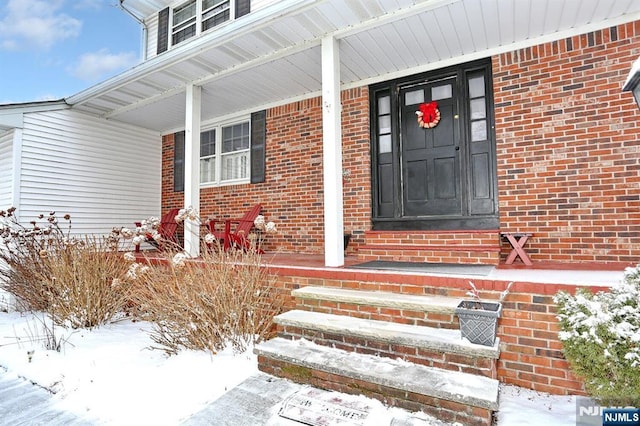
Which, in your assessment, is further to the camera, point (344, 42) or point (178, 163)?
point (178, 163)

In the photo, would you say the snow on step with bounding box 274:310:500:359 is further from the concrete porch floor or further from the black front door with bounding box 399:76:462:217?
the black front door with bounding box 399:76:462:217

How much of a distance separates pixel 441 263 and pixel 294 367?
2.11 metres

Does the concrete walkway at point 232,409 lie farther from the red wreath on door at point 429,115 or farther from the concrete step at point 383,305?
the red wreath on door at point 429,115

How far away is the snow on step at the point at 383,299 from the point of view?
246 centimetres

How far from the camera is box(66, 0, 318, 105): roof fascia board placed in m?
3.49

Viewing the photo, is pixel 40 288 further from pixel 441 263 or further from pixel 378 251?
pixel 441 263

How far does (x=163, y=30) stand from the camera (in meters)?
7.29

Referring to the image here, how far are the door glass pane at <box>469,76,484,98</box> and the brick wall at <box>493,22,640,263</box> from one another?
21cm

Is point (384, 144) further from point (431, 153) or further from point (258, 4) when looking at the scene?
point (258, 4)

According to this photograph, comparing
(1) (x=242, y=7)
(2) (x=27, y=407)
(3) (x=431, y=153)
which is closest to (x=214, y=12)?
(1) (x=242, y=7)

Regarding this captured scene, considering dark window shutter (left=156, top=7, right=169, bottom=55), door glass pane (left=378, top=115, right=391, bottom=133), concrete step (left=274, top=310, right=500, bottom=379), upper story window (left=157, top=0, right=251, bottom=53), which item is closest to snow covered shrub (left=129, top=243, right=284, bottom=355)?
concrete step (left=274, top=310, right=500, bottom=379)

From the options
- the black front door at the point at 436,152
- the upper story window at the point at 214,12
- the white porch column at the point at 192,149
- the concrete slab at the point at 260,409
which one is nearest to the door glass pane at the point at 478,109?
the black front door at the point at 436,152

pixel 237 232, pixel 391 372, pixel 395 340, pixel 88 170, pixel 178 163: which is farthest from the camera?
pixel 178 163

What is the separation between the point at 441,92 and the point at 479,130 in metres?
0.70
